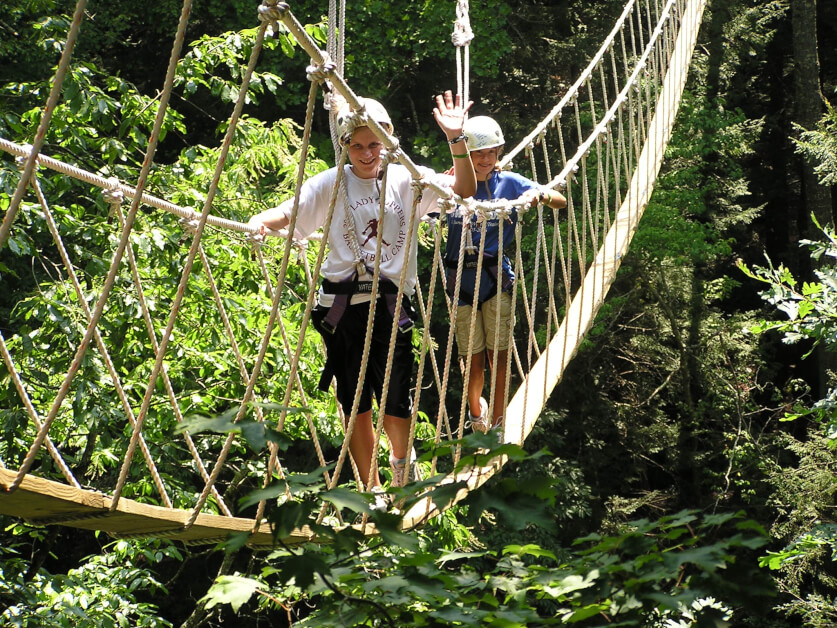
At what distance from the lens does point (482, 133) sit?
284 centimetres

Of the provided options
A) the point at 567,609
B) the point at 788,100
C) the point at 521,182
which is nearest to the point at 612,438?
the point at 788,100

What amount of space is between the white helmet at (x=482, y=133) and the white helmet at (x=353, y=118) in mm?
595

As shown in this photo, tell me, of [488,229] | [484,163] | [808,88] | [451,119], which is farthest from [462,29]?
[808,88]

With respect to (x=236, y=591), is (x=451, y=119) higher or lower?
higher

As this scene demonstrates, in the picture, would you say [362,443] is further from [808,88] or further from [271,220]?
[808,88]

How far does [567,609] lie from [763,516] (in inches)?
333

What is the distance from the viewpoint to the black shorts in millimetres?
2359

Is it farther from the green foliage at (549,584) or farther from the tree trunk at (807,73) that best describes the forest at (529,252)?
the green foliage at (549,584)

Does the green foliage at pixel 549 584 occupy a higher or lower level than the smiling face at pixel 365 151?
lower

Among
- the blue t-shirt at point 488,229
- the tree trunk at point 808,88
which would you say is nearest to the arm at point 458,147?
the blue t-shirt at point 488,229

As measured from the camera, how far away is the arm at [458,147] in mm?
2422

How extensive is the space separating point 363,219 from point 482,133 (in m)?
0.66

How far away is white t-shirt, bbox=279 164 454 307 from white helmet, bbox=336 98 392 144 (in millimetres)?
131

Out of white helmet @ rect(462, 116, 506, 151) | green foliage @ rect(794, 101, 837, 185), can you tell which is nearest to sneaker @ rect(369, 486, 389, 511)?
white helmet @ rect(462, 116, 506, 151)
